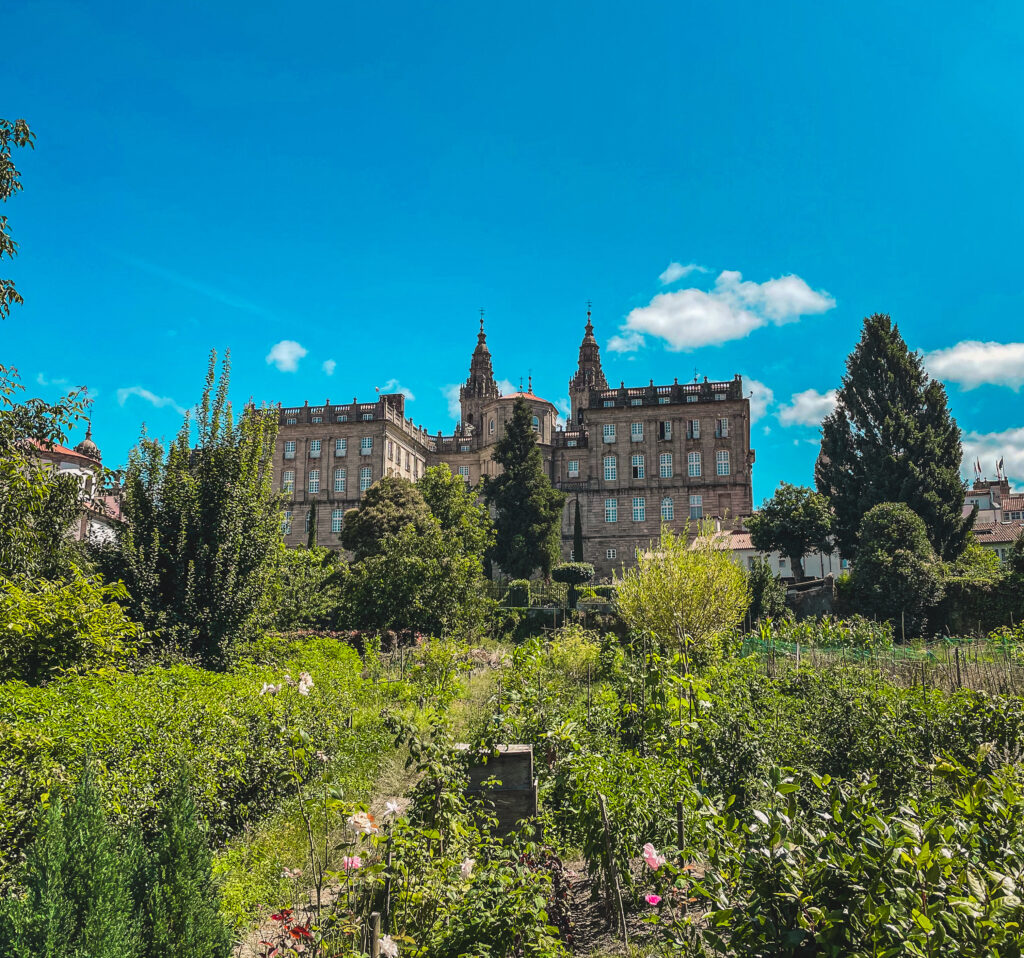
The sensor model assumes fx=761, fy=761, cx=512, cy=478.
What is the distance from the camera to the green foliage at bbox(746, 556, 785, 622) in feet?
97.7

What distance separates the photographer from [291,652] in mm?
Result: 12000

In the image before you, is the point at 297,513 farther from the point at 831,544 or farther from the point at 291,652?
the point at 291,652

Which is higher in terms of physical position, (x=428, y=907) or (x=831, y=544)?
(x=831, y=544)

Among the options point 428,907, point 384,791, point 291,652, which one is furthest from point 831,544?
point 428,907

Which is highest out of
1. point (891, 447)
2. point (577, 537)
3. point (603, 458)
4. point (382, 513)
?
point (603, 458)

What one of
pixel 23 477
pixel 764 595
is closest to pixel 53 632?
pixel 23 477

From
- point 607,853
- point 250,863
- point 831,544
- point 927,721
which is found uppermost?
point 831,544

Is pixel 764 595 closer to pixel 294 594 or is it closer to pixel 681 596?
pixel 681 596

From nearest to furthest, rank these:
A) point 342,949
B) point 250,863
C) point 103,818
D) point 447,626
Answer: point 103,818
point 342,949
point 250,863
point 447,626

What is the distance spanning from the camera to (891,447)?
33.8 m

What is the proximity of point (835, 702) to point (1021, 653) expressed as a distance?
843cm

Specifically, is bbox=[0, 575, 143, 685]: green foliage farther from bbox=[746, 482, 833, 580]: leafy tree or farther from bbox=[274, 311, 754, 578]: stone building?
bbox=[274, 311, 754, 578]: stone building

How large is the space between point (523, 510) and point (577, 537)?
12426 millimetres

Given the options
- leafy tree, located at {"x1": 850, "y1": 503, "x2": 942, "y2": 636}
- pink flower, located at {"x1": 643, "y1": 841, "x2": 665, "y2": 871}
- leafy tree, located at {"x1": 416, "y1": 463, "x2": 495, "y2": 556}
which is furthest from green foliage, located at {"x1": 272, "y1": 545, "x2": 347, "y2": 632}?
leafy tree, located at {"x1": 850, "y1": 503, "x2": 942, "y2": 636}
